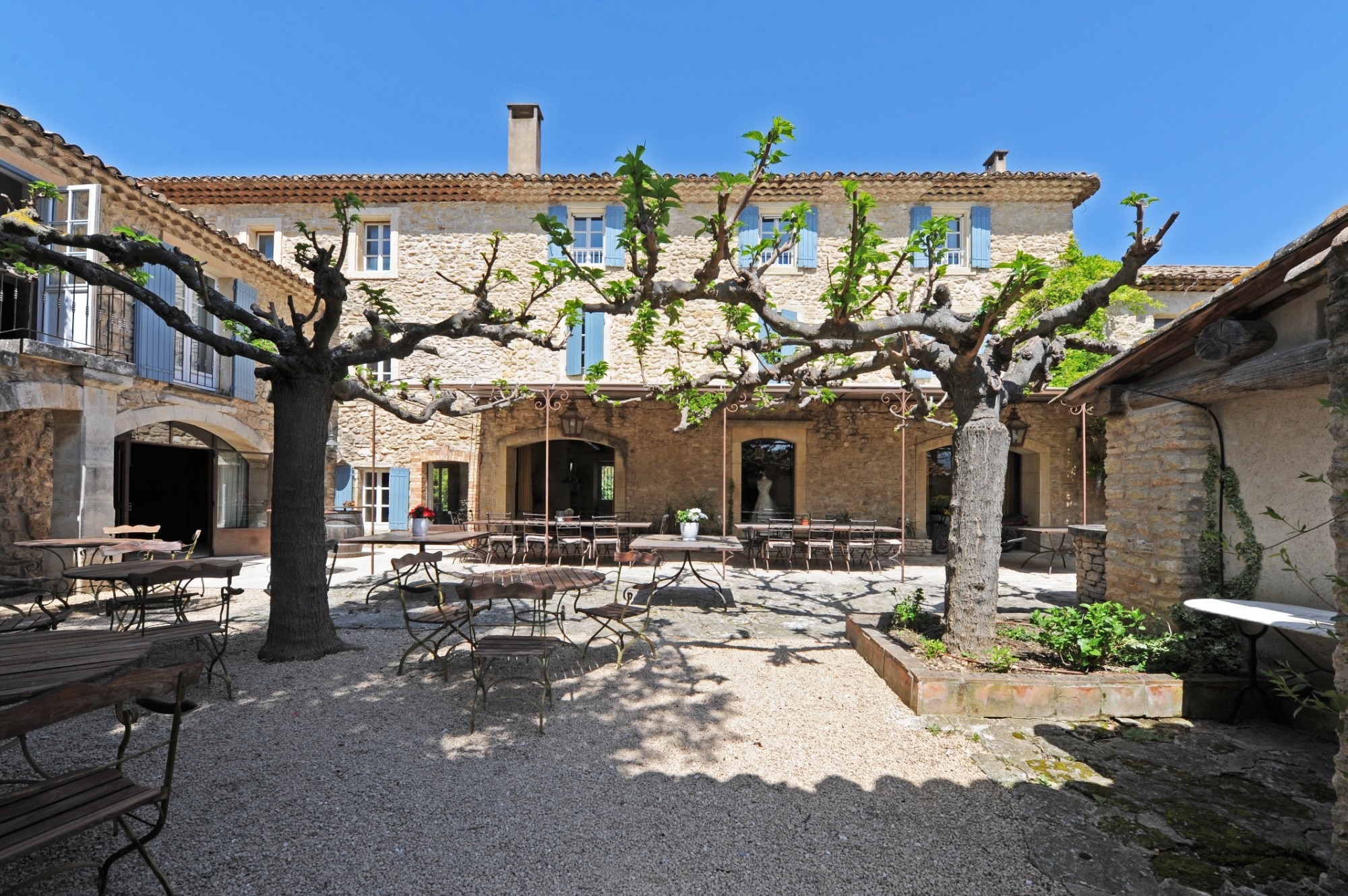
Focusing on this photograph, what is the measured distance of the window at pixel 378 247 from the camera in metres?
12.0

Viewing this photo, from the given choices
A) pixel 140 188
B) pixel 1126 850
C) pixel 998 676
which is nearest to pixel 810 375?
pixel 998 676

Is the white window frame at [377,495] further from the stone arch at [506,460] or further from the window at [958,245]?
the window at [958,245]

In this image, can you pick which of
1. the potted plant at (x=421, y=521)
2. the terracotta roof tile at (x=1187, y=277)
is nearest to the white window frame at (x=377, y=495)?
the potted plant at (x=421, y=521)

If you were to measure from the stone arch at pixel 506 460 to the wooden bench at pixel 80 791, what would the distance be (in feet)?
30.6

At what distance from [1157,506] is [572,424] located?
8.15 meters

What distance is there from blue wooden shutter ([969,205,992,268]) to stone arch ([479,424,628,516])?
23.7 ft

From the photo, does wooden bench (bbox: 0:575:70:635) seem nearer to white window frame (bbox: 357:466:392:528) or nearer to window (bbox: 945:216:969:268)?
white window frame (bbox: 357:466:392:528)

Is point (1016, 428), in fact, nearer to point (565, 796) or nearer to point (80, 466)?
point (565, 796)

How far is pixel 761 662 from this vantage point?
4.73m

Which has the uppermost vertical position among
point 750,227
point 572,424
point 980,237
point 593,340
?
point 750,227

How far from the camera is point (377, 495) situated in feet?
38.2

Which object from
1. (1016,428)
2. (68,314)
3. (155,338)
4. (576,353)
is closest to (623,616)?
(576,353)

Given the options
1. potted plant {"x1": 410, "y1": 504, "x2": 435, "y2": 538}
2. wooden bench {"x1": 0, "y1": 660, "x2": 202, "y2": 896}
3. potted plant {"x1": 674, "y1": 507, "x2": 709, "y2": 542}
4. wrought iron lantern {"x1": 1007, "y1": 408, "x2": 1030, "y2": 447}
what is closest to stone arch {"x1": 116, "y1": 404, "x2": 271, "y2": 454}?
potted plant {"x1": 410, "y1": 504, "x2": 435, "y2": 538}

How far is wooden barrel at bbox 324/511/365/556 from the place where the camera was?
373 inches
